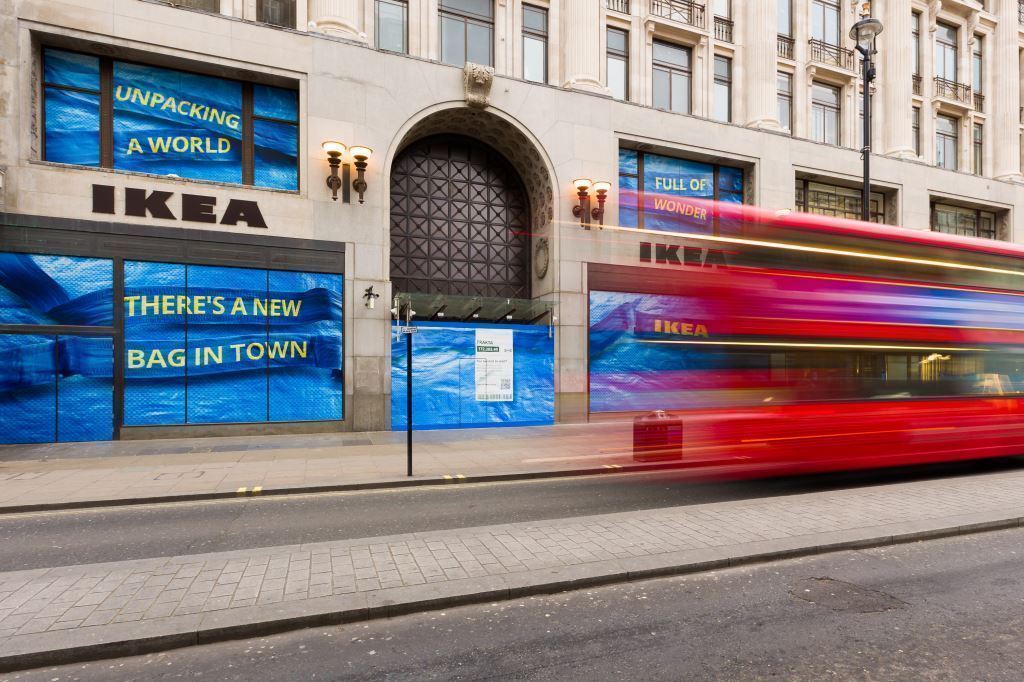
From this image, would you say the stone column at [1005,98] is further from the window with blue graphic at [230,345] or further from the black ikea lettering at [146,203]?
the black ikea lettering at [146,203]

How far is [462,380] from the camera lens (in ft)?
54.0

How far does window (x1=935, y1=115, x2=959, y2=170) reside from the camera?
83.4ft

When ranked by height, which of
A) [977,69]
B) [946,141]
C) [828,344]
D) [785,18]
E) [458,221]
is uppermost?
[977,69]

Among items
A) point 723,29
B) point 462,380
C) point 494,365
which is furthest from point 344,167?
point 723,29

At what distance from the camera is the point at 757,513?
23.4ft

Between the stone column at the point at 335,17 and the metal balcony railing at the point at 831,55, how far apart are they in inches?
722

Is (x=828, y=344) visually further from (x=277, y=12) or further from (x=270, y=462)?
(x=277, y=12)

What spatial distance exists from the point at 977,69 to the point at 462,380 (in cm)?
3031

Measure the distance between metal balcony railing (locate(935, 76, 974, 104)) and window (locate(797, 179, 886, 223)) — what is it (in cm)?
704

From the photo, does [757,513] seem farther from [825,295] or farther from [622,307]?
[622,307]

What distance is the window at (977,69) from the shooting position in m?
26.7

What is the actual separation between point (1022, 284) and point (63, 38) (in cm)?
2127

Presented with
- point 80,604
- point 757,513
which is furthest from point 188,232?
point 757,513

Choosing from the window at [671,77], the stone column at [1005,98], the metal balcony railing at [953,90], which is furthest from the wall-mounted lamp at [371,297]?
the stone column at [1005,98]
